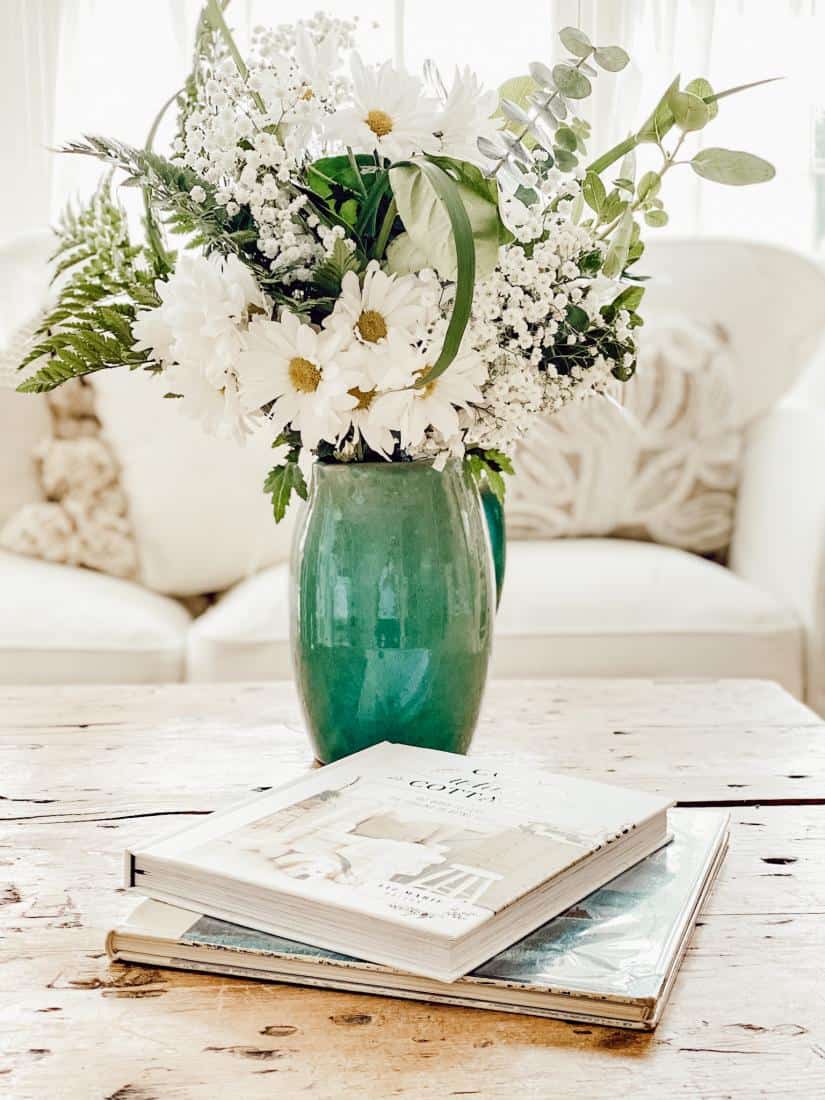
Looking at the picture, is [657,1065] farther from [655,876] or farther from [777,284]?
[777,284]

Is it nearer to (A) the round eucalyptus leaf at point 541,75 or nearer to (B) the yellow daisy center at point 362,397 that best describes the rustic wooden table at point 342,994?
(B) the yellow daisy center at point 362,397

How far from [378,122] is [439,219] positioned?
3.3 inches

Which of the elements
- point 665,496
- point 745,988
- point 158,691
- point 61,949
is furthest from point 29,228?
point 745,988

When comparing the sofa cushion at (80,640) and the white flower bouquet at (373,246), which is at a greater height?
the white flower bouquet at (373,246)

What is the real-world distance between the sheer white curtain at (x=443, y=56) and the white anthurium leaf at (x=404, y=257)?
192 centimetres

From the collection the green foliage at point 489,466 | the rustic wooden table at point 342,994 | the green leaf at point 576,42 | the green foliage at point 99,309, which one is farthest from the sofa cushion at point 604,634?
the green leaf at point 576,42

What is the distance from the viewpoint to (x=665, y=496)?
6.97ft

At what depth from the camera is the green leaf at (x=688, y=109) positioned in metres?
0.77

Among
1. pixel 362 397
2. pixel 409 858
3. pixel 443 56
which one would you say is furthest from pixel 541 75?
pixel 443 56

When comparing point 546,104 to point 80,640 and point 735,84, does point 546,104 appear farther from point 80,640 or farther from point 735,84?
point 735,84

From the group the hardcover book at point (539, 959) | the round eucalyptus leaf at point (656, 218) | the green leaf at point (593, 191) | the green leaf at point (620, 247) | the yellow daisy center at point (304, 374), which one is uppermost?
the green leaf at point (593, 191)

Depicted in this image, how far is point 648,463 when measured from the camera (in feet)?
6.95

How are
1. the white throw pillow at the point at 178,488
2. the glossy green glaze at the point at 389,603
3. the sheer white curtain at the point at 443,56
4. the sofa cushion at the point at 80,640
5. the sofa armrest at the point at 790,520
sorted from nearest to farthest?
1. the glossy green glaze at the point at 389,603
2. the sofa cushion at the point at 80,640
3. the sofa armrest at the point at 790,520
4. the white throw pillow at the point at 178,488
5. the sheer white curtain at the point at 443,56

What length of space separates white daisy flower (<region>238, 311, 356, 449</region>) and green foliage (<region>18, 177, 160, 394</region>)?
0.35 feet
